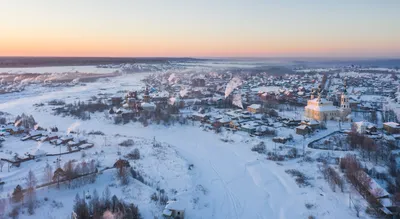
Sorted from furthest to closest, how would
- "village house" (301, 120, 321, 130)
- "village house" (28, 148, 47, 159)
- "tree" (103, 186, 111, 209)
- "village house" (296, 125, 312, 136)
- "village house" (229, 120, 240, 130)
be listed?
"village house" (229, 120, 240, 130), "village house" (301, 120, 321, 130), "village house" (296, 125, 312, 136), "village house" (28, 148, 47, 159), "tree" (103, 186, 111, 209)

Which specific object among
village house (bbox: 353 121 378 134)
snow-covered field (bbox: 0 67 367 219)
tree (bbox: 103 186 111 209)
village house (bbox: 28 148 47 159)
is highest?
village house (bbox: 353 121 378 134)

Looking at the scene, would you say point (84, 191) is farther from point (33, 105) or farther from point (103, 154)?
point (33, 105)

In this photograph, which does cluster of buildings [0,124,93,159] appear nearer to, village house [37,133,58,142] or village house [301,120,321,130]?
village house [37,133,58,142]

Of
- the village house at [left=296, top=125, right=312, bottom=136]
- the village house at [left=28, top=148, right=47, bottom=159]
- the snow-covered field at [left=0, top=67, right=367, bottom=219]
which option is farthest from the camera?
the village house at [left=296, top=125, right=312, bottom=136]

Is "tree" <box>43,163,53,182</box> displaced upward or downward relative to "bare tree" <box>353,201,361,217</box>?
upward

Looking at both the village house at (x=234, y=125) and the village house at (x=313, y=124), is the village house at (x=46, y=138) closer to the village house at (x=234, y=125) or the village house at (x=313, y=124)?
the village house at (x=234, y=125)

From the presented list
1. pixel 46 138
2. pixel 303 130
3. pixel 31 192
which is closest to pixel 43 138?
pixel 46 138

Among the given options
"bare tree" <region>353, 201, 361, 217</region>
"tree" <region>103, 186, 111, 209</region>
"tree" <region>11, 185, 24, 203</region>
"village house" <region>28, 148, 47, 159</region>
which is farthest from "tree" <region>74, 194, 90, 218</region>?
"bare tree" <region>353, 201, 361, 217</region>

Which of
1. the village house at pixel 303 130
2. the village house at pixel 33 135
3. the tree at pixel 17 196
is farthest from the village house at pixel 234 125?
the tree at pixel 17 196
